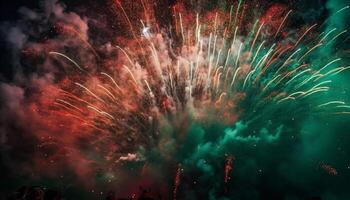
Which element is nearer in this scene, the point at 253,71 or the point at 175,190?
the point at 253,71

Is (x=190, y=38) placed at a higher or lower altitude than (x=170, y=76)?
higher

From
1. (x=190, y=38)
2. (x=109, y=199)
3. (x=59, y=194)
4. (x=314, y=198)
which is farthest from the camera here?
(x=190, y=38)

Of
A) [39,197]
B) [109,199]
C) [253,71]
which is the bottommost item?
[39,197]

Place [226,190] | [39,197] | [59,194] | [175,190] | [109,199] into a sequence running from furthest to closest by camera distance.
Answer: [226,190] < [175,190] < [109,199] < [59,194] < [39,197]

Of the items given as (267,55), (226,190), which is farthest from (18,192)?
(226,190)

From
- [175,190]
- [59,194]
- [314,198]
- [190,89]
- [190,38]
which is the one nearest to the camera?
[59,194]

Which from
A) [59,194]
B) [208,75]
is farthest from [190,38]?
[59,194]

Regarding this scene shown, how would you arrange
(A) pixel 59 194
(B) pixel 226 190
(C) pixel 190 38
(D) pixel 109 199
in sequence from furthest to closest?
(B) pixel 226 190
(C) pixel 190 38
(D) pixel 109 199
(A) pixel 59 194

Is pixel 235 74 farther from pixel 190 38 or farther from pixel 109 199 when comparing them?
pixel 109 199

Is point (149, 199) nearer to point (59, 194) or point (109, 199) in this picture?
point (109, 199)
